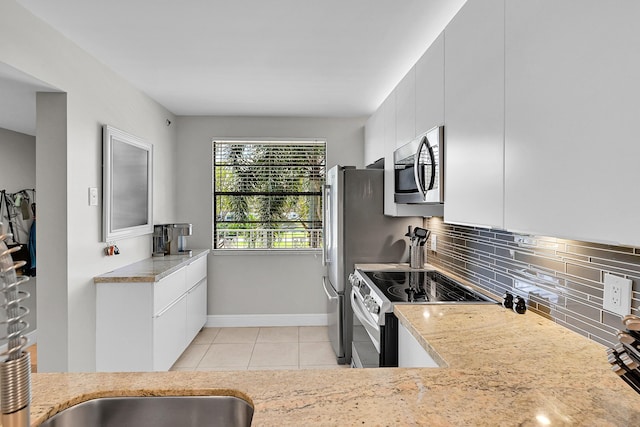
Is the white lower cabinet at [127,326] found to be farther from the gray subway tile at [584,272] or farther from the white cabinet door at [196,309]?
the gray subway tile at [584,272]

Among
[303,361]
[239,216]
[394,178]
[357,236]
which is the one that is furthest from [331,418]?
[239,216]

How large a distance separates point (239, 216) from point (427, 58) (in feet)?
9.47

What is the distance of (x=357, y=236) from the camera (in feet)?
10.5

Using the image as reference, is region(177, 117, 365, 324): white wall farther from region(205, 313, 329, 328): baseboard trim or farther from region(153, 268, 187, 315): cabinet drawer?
region(153, 268, 187, 315): cabinet drawer

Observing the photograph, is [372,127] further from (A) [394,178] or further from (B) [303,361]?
(B) [303,361]

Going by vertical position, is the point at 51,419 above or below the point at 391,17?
below

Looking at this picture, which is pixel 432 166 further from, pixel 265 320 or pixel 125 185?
pixel 265 320

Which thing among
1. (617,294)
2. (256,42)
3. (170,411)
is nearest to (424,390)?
Result: (170,411)

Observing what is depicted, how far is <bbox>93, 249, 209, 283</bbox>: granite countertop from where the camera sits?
263 cm

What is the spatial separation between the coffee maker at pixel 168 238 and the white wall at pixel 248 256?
1.53ft

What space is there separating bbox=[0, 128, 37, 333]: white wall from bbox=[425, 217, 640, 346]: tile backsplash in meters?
4.00

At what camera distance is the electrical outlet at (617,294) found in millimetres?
1206

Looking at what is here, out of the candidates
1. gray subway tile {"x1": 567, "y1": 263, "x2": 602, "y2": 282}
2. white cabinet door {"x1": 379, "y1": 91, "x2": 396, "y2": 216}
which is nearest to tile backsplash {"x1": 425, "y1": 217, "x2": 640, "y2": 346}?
gray subway tile {"x1": 567, "y1": 263, "x2": 602, "y2": 282}

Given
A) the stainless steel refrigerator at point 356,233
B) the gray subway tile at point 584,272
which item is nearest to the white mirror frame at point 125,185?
the stainless steel refrigerator at point 356,233
